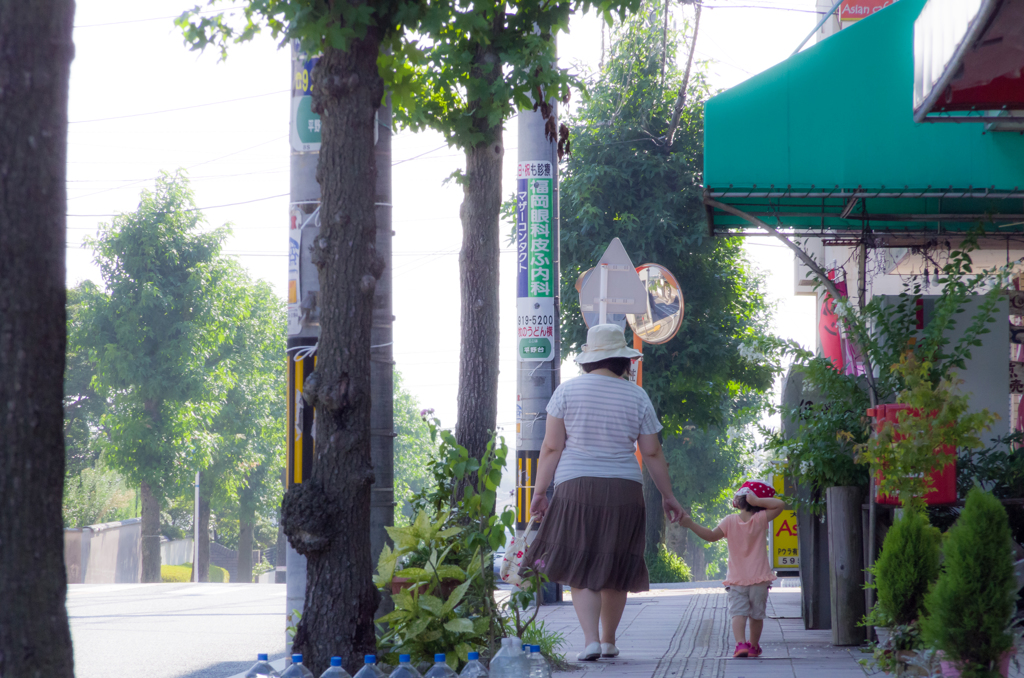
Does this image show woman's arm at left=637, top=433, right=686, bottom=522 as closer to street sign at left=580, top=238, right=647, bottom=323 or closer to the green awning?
street sign at left=580, top=238, right=647, bottom=323

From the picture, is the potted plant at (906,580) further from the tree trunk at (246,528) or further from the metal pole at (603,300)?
the tree trunk at (246,528)

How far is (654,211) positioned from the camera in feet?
70.3

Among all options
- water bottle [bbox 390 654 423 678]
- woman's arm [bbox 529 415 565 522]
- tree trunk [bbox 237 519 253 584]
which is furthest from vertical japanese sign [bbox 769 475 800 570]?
tree trunk [bbox 237 519 253 584]

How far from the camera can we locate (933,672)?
4848 mm

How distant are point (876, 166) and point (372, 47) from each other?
4.99m

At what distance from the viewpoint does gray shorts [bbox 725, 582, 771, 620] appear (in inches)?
278

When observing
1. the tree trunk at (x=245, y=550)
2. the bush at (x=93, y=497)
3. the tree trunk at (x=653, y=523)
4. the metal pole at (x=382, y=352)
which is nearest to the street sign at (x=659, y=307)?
the metal pole at (x=382, y=352)

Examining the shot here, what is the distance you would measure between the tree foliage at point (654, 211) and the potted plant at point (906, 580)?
52.4ft

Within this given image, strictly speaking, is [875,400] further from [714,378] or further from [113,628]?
[714,378]

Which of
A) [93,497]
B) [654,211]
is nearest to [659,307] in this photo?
[654,211]

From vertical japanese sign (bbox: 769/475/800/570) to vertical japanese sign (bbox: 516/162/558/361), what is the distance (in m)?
2.76

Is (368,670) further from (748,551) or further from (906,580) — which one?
(748,551)

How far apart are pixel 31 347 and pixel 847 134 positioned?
701 cm

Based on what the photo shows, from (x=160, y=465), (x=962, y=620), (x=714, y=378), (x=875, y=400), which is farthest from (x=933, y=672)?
(x=160, y=465)
